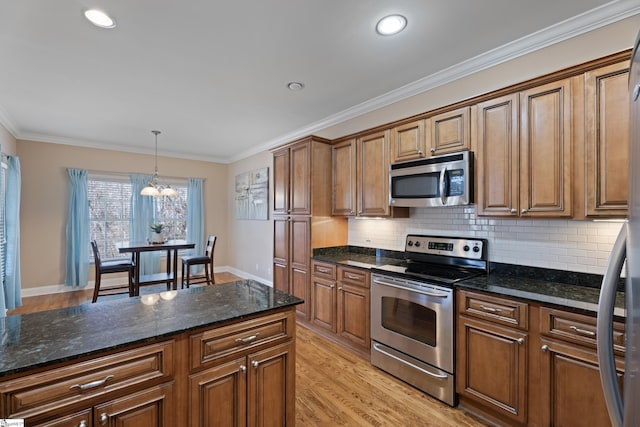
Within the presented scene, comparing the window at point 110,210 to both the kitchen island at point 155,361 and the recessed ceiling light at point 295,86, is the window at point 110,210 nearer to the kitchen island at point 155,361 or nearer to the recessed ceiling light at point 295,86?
the recessed ceiling light at point 295,86

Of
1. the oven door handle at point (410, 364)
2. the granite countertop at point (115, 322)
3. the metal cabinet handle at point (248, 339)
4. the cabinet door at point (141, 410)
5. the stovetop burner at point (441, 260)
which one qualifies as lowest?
the oven door handle at point (410, 364)

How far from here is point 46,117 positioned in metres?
4.07

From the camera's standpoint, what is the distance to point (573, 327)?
5.35 feet

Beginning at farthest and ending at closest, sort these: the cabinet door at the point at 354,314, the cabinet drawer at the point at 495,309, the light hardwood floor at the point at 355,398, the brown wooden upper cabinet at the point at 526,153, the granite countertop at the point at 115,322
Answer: the cabinet door at the point at 354,314 → the light hardwood floor at the point at 355,398 → the brown wooden upper cabinet at the point at 526,153 → the cabinet drawer at the point at 495,309 → the granite countertop at the point at 115,322

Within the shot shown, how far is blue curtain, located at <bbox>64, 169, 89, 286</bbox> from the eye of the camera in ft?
16.9

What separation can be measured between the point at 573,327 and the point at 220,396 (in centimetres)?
194

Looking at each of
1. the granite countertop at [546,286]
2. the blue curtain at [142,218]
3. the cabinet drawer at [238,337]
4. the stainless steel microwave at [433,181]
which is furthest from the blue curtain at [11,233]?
the stainless steel microwave at [433,181]

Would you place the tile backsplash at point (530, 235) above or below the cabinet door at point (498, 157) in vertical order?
below

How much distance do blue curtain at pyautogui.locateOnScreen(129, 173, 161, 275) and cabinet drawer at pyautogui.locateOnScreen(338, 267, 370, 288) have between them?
457 cm

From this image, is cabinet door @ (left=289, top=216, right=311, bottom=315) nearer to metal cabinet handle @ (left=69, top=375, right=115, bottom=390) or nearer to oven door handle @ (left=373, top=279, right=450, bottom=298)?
oven door handle @ (left=373, top=279, right=450, bottom=298)

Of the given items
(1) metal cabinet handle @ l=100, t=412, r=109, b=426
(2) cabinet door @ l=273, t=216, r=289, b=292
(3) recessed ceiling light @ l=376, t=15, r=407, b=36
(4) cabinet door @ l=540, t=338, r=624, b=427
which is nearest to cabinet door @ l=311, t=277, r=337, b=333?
(2) cabinet door @ l=273, t=216, r=289, b=292

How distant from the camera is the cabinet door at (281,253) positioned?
3842 mm

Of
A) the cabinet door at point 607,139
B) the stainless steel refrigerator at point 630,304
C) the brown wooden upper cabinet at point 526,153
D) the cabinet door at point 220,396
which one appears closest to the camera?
the stainless steel refrigerator at point 630,304

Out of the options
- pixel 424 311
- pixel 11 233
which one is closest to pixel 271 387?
pixel 424 311
